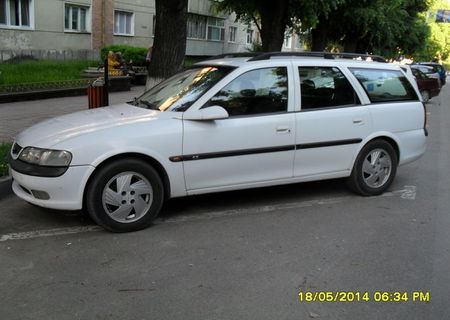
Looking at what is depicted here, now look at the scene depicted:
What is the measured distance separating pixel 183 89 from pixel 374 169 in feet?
8.52

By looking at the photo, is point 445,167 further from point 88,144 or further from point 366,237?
point 88,144

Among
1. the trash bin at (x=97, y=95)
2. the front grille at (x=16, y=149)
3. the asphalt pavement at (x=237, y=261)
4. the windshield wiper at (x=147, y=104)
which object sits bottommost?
the asphalt pavement at (x=237, y=261)

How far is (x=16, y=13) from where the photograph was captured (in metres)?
19.2

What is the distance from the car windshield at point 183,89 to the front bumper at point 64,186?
3.86 ft

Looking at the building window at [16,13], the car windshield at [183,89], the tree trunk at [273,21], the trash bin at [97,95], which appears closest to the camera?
the car windshield at [183,89]

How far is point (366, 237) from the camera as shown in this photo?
482 cm

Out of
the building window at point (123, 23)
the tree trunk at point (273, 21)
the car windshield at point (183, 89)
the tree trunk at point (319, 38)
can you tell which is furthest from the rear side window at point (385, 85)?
the building window at point (123, 23)

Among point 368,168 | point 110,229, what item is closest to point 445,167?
point 368,168

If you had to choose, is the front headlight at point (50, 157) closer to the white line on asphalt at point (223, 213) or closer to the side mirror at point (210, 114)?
the white line on asphalt at point (223, 213)

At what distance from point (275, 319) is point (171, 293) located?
2.62 ft

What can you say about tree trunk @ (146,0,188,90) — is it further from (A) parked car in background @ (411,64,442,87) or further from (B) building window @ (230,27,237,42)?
(B) building window @ (230,27,237,42)

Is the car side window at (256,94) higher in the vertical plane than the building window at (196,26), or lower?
lower

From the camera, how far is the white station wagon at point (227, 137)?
4578 mm

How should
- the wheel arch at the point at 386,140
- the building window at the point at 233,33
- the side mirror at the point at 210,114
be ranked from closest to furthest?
the side mirror at the point at 210,114 < the wheel arch at the point at 386,140 < the building window at the point at 233,33
